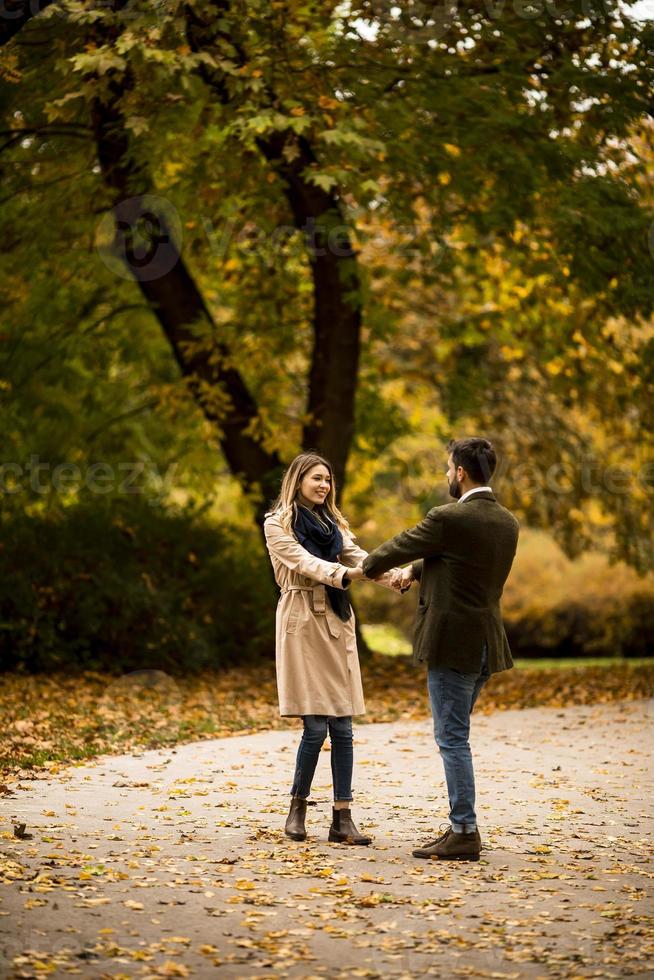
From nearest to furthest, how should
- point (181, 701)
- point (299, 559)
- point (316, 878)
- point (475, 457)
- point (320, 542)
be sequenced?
1. point (316, 878)
2. point (475, 457)
3. point (299, 559)
4. point (320, 542)
5. point (181, 701)

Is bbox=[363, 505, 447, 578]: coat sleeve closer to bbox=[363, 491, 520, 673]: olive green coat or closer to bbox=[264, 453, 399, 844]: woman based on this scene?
bbox=[363, 491, 520, 673]: olive green coat

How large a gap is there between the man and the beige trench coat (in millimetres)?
425

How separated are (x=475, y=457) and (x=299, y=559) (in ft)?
3.40

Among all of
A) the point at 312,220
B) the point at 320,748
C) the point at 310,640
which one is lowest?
the point at 320,748

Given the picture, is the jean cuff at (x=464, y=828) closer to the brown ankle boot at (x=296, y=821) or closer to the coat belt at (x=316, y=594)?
the brown ankle boot at (x=296, y=821)

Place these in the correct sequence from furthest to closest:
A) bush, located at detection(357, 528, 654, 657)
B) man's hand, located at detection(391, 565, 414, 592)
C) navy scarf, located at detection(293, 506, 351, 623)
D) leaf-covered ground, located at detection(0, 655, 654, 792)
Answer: bush, located at detection(357, 528, 654, 657) → leaf-covered ground, located at detection(0, 655, 654, 792) → man's hand, located at detection(391, 565, 414, 592) → navy scarf, located at detection(293, 506, 351, 623)

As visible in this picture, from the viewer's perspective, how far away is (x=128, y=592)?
14.5 m

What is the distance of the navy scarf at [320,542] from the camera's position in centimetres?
657

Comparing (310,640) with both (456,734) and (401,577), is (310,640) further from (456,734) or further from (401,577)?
(456,734)

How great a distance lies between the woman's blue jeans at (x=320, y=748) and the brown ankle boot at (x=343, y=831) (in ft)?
0.28

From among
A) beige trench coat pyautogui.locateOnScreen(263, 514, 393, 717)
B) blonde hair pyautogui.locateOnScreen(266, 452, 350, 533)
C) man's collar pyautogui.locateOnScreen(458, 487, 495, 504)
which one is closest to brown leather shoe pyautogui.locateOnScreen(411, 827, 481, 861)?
beige trench coat pyautogui.locateOnScreen(263, 514, 393, 717)

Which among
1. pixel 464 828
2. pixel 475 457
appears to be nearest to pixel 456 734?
pixel 464 828

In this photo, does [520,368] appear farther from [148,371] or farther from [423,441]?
[148,371]

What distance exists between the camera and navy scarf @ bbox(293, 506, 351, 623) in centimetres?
657
